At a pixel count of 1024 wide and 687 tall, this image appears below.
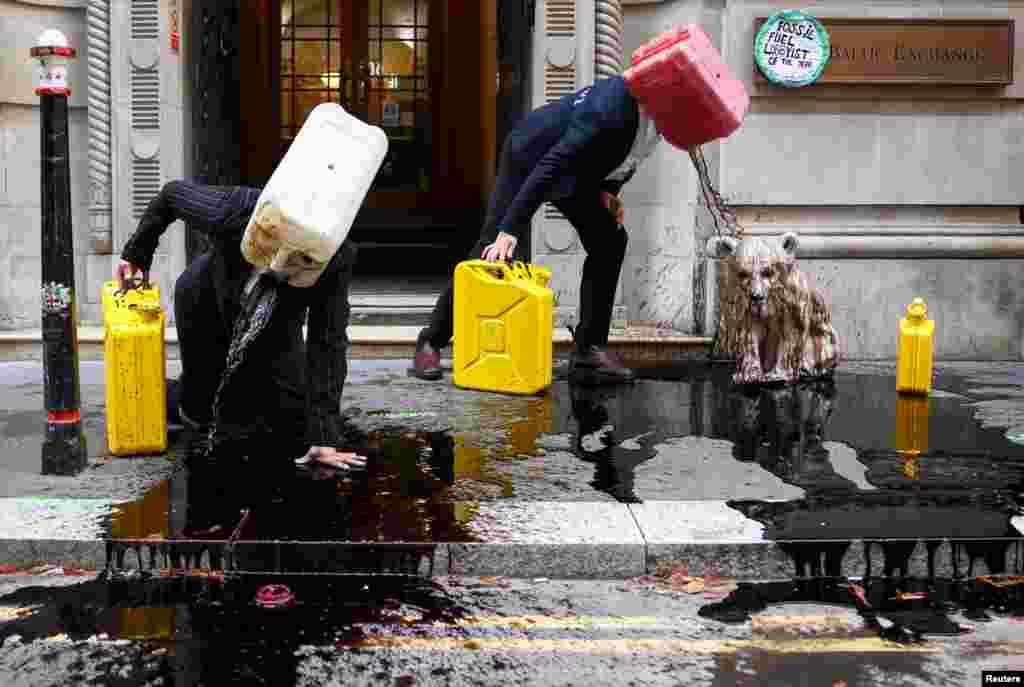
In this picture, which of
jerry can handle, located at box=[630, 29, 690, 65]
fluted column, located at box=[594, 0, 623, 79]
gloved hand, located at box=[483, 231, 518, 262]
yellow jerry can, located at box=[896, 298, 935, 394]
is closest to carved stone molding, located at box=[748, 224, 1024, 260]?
fluted column, located at box=[594, 0, 623, 79]

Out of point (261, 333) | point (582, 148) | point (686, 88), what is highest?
point (686, 88)

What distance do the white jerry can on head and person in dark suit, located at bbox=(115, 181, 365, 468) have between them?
0.15 feet

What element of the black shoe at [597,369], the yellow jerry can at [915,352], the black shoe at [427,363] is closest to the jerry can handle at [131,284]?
the black shoe at [427,363]

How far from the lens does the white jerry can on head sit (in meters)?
4.90

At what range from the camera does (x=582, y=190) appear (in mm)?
7391

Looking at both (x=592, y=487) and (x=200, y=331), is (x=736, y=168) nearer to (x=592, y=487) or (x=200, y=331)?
(x=592, y=487)

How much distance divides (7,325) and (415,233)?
688 cm


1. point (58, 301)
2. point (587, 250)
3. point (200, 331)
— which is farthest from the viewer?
point (587, 250)

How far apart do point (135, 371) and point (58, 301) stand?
1.48 ft

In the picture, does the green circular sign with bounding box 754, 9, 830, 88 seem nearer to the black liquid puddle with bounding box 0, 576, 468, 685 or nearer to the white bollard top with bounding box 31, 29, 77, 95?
the white bollard top with bounding box 31, 29, 77, 95

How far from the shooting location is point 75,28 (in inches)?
383

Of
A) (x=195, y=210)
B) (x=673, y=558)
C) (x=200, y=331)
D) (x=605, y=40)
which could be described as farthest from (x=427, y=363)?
(x=673, y=558)

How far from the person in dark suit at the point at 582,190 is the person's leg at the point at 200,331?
1.75m

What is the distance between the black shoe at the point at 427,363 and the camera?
26.2 feet
